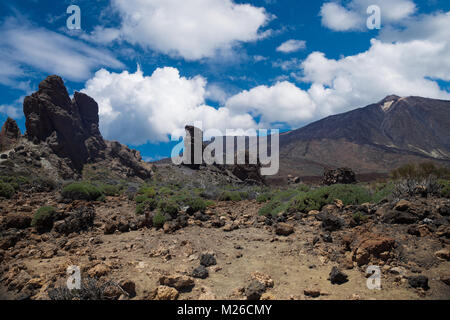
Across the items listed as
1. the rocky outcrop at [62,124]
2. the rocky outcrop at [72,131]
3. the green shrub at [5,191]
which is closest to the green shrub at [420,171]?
the green shrub at [5,191]

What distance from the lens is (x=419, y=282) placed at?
388 centimetres

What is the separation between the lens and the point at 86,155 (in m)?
40.8

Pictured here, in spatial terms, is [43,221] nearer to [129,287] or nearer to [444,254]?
[129,287]

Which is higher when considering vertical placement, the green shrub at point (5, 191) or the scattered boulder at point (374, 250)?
the green shrub at point (5, 191)

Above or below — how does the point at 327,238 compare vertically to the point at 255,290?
above

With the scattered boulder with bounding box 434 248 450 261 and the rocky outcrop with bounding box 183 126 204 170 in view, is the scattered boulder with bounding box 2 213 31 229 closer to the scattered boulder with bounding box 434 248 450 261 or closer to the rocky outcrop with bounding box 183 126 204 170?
the scattered boulder with bounding box 434 248 450 261

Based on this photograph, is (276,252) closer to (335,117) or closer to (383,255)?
(383,255)

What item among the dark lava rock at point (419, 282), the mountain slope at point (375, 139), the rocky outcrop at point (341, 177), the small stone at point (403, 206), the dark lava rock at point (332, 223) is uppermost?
the mountain slope at point (375, 139)

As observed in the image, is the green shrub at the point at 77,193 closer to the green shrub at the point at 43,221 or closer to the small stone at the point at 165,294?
the green shrub at the point at 43,221

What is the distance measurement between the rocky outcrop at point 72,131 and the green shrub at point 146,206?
96.7 ft

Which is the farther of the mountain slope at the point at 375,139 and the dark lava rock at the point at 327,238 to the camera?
the mountain slope at the point at 375,139

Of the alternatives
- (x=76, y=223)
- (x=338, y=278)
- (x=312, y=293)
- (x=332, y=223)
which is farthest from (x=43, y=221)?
(x=332, y=223)

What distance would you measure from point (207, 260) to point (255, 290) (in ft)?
5.08

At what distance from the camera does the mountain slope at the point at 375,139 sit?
277 feet
